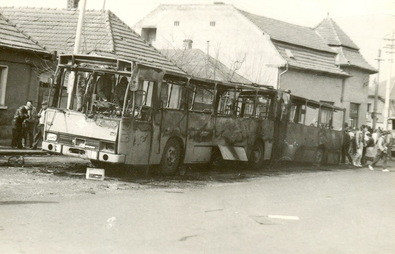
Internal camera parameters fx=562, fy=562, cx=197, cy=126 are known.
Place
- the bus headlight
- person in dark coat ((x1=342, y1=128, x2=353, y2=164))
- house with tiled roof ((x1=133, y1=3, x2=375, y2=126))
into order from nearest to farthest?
Answer: the bus headlight → person in dark coat ((x1=342, y1=128, x2=353, y2=164)) → house with tiled roof ((x1=133, y1=3, x2=375, y2=126))

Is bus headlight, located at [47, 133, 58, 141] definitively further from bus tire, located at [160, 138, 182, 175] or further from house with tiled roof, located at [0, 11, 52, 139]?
house with tiled roof, located at [0, 11, 52, 139]

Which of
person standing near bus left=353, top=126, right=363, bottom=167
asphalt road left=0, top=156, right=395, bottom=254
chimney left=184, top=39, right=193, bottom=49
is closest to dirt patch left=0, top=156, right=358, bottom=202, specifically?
asphalt road left=0, top=156, right=395, bottom=254

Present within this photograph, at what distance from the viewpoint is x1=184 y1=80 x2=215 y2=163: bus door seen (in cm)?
1627

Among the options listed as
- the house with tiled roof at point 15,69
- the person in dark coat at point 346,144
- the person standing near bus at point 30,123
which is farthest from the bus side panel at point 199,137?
the person in dark coat at point 346,144

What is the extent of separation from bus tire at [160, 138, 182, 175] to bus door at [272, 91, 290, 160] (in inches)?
255

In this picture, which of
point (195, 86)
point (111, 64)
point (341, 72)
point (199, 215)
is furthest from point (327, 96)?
point (199, 215)

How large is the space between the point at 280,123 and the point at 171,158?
722 cm

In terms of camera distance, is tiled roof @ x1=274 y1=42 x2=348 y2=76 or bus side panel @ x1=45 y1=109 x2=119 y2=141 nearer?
bus side panel @ x1=45 y1=109 x2=119 y2=141

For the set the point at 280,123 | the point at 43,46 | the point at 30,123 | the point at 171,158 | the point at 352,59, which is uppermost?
the point at 352,59

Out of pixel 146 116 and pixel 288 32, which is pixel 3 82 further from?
pixel 288 32

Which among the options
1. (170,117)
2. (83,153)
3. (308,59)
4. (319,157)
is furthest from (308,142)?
(308,59)

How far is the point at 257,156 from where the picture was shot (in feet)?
66.3

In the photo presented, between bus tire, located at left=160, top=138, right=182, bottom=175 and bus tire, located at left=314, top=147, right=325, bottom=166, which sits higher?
bus tire, located at left=314, top=147, right=325, bottom=166

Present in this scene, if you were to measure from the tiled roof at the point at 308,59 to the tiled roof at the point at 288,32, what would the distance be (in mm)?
364
